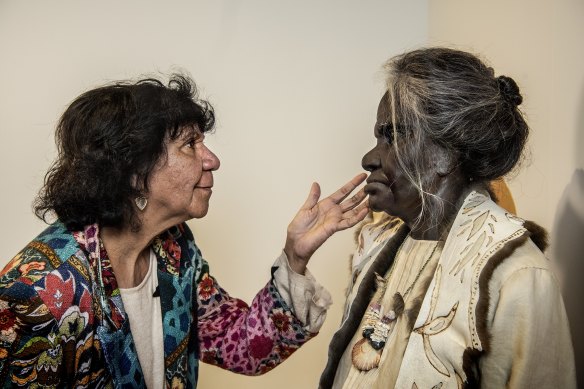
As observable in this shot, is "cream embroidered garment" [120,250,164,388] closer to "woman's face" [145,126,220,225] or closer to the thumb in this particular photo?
"woman's face" [145,126,220,225]

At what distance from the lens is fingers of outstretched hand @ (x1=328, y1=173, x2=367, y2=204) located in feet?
5.73

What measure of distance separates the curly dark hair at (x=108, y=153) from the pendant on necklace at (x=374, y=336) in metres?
0.73

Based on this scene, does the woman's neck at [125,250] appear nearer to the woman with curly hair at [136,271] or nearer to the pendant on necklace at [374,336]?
the woman with curly hair at [136,271]

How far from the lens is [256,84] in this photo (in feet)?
9.45

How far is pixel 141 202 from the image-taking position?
1673 millimetres

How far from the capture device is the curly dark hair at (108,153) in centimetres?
160

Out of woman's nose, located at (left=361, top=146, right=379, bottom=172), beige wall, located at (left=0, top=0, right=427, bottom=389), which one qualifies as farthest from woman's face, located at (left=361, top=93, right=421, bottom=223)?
beige wall, located at (left=0, top=0, right=427, bottom=389)

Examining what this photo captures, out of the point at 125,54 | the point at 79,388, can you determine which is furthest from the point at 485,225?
the point at 125,54

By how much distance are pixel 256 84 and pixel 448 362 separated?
1.97m

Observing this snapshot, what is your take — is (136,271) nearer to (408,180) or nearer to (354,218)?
(354,218)

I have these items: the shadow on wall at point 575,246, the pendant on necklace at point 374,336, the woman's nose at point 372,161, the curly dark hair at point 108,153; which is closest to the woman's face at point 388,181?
the woman's nose at point 372,161

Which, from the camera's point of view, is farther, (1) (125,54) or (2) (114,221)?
(1) (125,54)

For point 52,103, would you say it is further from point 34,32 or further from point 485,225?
point 485,225

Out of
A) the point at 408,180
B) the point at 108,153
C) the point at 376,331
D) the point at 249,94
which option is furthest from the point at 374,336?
the point at 249,94
